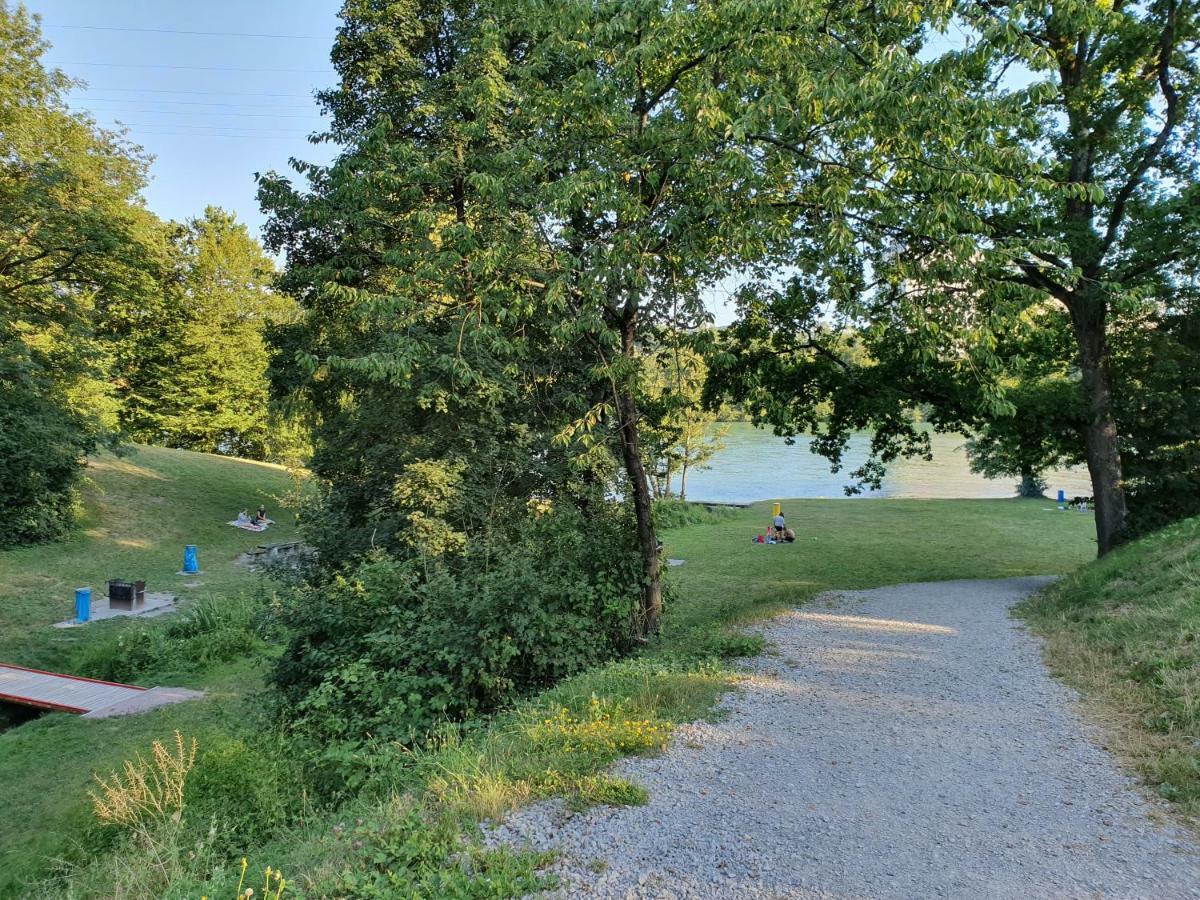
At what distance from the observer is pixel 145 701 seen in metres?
9.57

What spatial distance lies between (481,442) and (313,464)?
412cm

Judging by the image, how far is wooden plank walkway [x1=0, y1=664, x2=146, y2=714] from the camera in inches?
371

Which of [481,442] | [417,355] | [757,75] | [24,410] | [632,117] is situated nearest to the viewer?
[757,75]

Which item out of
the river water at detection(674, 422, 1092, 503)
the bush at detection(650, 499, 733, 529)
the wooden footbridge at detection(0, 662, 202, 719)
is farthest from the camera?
the river water at detection(674, 422, 1092, 503)

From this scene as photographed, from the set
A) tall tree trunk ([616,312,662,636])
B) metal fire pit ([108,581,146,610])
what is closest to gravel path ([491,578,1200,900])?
tall tree trunk ([616,312,662,636])

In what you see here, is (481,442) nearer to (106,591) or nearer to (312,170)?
(312,170)

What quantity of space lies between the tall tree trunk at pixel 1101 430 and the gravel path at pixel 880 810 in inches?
352

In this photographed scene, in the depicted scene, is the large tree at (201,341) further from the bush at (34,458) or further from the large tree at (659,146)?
the large tree at (659,146)

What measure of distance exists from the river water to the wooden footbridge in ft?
84.2

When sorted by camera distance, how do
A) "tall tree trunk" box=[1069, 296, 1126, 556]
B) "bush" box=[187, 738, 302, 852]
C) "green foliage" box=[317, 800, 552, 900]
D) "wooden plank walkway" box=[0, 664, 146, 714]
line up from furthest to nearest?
1. "tall tree trunk" box=[1069, 296, 1126, 556]
2. "wooden plank walkway" box=[0, 664, 146, 714]
3. "bush" box=[187, 738, 302, 852]
4. "green foliage" box=[317, 800, 552, 900]

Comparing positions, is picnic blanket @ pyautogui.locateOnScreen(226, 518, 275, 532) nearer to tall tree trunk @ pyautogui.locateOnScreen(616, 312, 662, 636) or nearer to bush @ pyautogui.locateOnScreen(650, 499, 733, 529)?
bush @ pyautogui.locateOnScreen(650, 499, 733, 529)

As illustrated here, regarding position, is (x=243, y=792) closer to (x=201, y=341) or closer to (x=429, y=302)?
(x=429, y=302)

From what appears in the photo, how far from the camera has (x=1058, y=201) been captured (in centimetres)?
1152

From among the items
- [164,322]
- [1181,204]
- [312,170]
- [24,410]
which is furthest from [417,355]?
[164,322]
